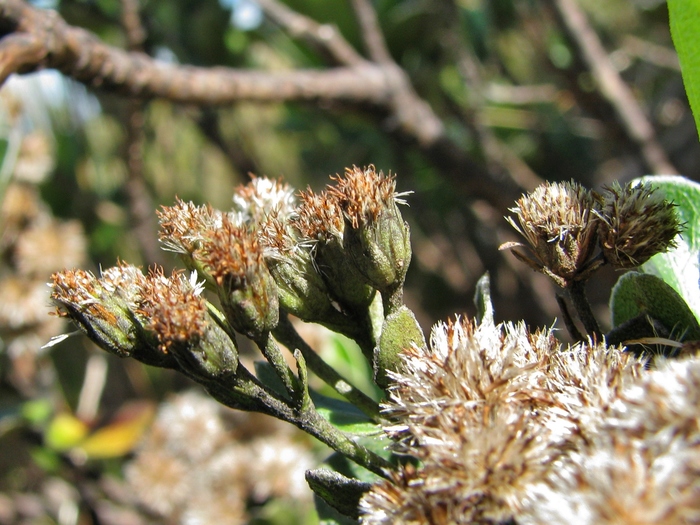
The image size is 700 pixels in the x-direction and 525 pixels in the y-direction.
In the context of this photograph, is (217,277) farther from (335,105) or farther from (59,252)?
(59,252)

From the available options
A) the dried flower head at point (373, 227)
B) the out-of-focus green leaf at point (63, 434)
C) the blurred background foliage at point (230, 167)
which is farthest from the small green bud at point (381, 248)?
the out-of-focus green leaf at point (63, 434)

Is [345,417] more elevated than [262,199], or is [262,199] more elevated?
[262,199]

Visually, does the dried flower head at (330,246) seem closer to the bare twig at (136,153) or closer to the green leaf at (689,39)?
the green leaf at (689,39)

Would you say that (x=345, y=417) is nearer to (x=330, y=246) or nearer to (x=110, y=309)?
(x=330, y=246)

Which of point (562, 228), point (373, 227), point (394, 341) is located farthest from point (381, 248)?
point (562, 228)

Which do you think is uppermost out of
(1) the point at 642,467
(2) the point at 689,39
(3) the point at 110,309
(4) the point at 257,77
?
(4) the point at 257,77
